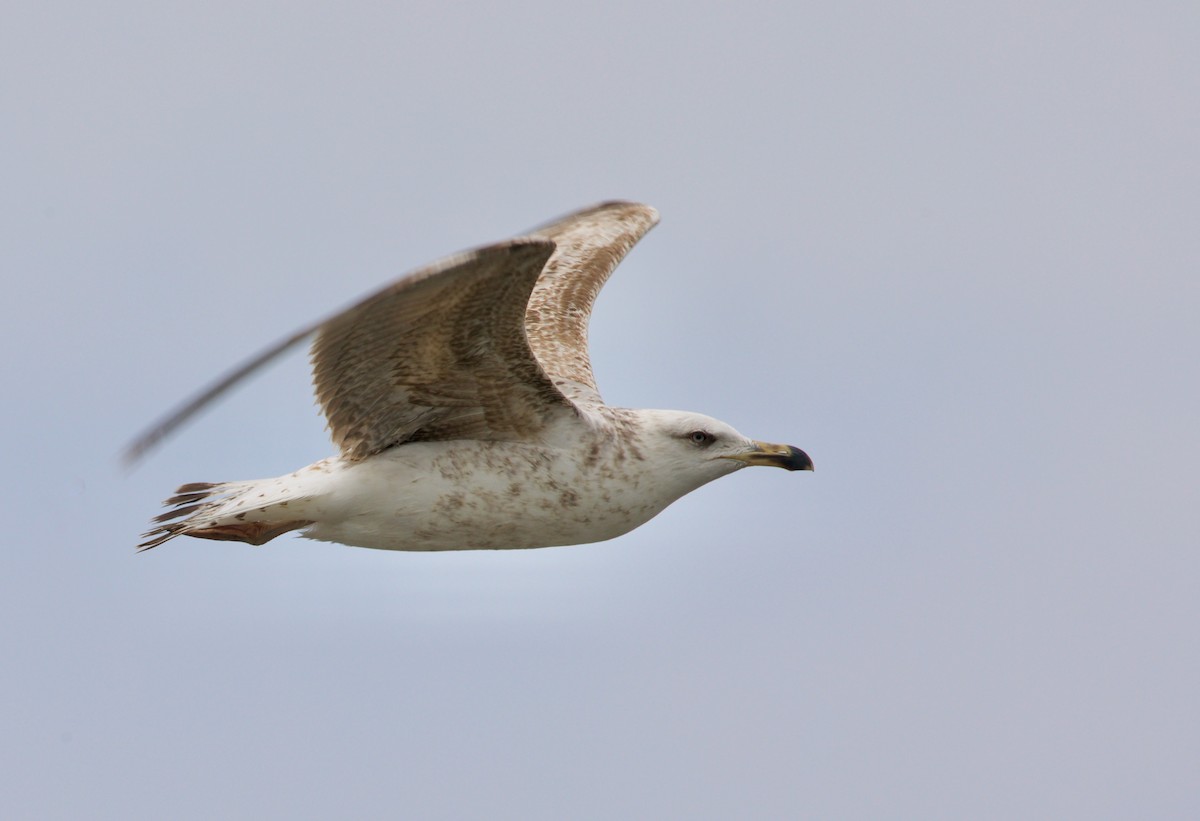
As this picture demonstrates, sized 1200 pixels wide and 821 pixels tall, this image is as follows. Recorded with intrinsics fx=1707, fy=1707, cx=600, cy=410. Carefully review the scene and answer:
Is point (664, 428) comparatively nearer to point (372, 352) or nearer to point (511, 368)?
point (511, 368)

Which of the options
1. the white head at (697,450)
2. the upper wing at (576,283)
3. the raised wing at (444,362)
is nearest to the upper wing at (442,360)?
the raised wing at (444,362)

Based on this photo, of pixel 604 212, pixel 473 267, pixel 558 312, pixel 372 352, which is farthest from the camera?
pixel 604 212

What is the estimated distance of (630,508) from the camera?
11.6 metres

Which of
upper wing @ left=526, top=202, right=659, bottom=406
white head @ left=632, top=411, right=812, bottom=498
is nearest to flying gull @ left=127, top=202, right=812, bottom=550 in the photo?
white head @ left=632, top=411, right=812, bottom=498

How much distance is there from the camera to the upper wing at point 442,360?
32.8ft

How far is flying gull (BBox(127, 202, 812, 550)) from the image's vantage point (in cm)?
1087

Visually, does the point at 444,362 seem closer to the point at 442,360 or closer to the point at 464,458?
the point at 442,360

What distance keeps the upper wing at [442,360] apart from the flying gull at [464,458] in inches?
0.5

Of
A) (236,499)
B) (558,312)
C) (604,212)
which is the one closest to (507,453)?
(236,499)

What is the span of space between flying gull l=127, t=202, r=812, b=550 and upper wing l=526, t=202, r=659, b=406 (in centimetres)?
106

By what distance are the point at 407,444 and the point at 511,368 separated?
947 mm

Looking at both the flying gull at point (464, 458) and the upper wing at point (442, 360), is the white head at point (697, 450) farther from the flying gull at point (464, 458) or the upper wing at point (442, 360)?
the upper wing at point (442, 360)

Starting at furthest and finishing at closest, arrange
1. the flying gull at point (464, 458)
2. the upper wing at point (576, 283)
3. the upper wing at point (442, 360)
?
the upper wing at point (576, 283) < the flying gull at point (464, 458) < the upper wing at point (442, 360)

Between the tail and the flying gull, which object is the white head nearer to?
the flying gull
